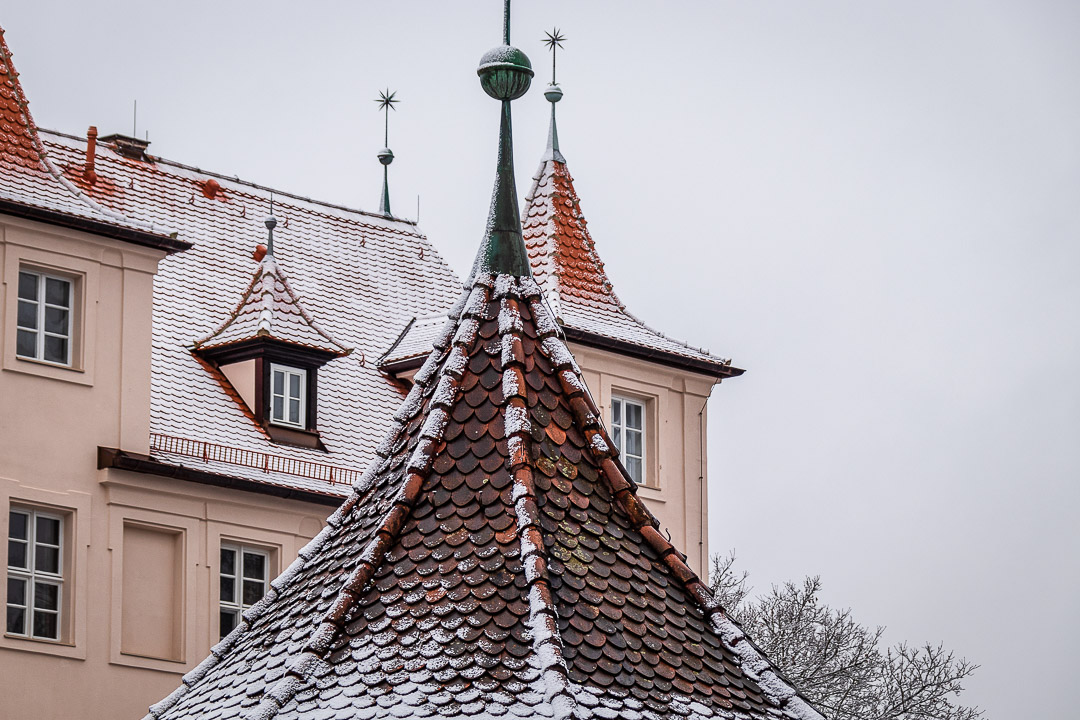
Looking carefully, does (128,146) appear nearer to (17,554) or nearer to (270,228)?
(270,228)

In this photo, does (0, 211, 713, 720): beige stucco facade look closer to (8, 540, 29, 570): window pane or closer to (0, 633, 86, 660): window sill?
(0, 633, 86, 660): window sill

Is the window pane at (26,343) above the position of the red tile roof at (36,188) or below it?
below

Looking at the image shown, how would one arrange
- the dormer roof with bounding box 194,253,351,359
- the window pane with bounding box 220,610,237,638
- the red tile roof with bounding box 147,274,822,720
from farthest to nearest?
the dormer roof with bounding box 194,253,351,359 < the window pane with bounding box 220,610,237,638 < the red tile roof with bounding box 147,274,822,720

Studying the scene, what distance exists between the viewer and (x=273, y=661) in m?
13.4

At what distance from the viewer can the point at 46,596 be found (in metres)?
25.5

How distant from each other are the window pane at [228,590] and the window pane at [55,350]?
3288mm

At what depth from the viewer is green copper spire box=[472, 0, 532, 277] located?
48.5ft

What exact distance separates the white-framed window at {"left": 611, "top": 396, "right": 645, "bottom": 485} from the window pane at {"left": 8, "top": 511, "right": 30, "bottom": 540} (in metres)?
8.46

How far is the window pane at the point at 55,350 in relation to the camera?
26109 mm

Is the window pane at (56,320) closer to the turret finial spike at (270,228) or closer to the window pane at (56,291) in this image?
the window pane at (56,291)

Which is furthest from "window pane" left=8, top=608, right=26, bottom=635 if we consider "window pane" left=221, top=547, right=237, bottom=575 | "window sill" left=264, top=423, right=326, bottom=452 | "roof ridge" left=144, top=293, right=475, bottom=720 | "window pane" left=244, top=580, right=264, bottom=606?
"roof ridge" left=144, top=293, right=475, bottom=720

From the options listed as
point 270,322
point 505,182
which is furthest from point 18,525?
point 505,182

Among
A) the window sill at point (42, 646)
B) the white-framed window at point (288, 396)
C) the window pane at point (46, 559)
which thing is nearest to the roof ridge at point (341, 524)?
the window sill at point (42, 646)

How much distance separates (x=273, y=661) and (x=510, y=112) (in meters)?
4.01
